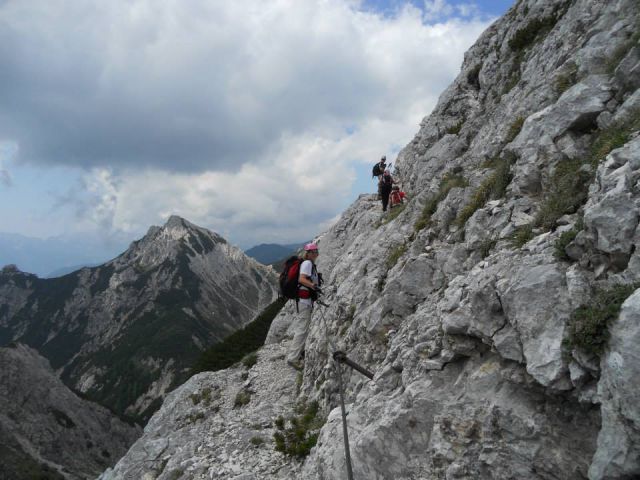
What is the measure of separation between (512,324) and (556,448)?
202 centimetres

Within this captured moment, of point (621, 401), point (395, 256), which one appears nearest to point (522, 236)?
point (621, 401)

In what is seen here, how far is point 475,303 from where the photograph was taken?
8086mm

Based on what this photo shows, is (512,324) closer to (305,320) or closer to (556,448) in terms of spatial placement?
(556,448)

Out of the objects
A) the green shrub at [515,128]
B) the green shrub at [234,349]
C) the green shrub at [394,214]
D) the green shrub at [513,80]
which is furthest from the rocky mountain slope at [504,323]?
the green shrub at [234,349]

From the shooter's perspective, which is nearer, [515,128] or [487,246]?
[487,246]

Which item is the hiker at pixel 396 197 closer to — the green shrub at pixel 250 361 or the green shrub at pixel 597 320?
the green shrub at pixel 250 361

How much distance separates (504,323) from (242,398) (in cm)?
1698

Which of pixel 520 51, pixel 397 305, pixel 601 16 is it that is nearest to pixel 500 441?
pixel 397 305

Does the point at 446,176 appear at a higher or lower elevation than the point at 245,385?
higher

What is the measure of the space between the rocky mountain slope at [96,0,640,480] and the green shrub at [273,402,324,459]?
171 millimetres

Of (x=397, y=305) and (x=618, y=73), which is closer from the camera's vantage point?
(x=618, y=73)

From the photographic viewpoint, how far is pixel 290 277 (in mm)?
14609

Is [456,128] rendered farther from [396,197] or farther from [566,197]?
[566,197]

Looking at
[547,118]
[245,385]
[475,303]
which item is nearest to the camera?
[475,303]
